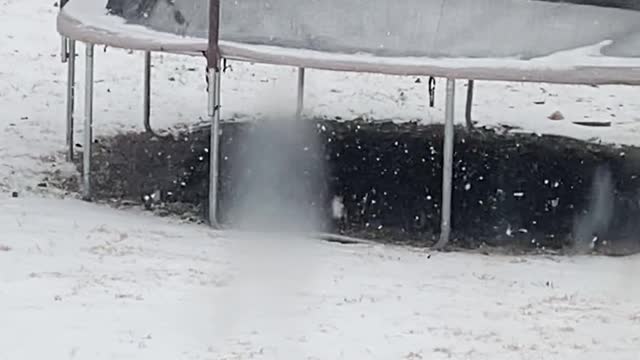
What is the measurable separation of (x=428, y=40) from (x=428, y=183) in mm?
1779

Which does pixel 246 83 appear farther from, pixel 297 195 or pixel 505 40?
pixel 505 40

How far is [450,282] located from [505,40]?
1913mm

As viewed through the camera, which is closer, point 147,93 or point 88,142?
point 88,142

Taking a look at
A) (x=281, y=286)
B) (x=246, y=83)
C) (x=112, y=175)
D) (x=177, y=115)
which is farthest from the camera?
(x=246, y=83)

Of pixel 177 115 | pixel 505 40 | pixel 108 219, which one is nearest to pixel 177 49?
pixel 108 219

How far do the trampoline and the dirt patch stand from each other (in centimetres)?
87

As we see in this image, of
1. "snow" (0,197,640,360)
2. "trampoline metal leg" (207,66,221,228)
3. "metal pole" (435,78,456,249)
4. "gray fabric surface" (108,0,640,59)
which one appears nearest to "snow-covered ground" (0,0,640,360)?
"snow" (0,197,640,360)

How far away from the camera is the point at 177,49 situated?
8367mm

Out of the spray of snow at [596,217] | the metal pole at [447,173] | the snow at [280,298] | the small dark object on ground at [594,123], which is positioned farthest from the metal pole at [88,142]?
the small dark object on ground at [594,123]

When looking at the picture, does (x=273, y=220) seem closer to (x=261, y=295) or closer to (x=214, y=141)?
(x=214, y=141)

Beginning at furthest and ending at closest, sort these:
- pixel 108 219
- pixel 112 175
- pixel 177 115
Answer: pixel 177 115, pixel 112 175, pixel 108 219

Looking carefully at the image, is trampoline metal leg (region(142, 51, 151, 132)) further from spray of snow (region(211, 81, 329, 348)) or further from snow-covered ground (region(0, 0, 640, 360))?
snow-covered ground (region(0, 0, 640, 360))

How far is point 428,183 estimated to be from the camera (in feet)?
32.3

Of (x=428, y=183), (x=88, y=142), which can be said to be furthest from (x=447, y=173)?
(x=88, y=142)
